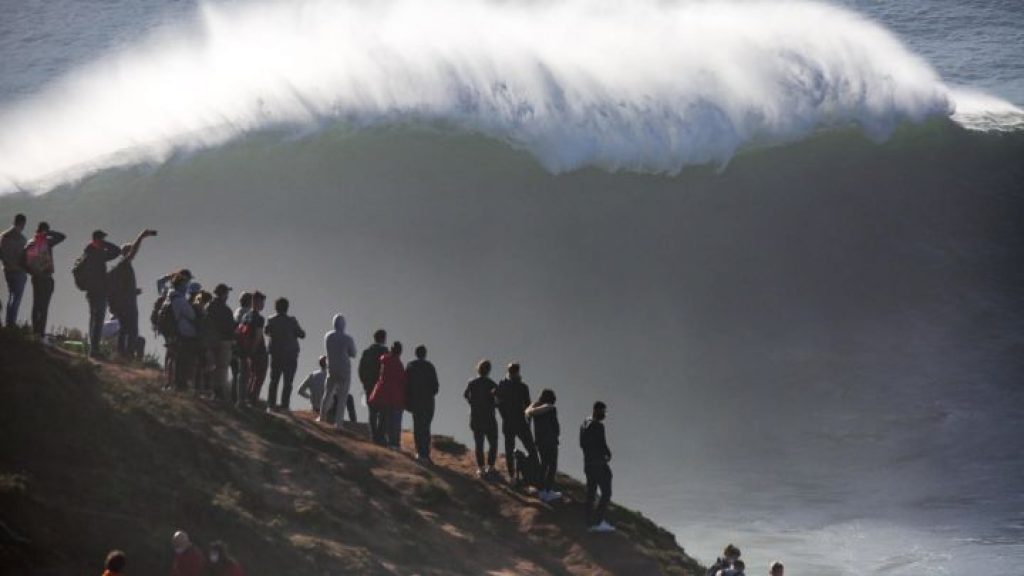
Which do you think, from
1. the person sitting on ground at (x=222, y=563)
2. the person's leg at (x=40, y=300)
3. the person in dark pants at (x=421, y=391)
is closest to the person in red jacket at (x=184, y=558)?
the person sitting on ground at (x=222, y=563)

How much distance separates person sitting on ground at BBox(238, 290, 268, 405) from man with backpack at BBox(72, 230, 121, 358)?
1402 millimetres

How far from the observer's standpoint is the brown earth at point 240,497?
35.8ft

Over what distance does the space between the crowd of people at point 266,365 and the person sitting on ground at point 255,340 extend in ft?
0.03

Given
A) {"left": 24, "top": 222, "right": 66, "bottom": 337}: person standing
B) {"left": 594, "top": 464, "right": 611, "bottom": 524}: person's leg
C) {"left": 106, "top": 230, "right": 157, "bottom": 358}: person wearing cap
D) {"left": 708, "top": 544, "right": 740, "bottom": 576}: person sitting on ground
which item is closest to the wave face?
{"left": 106, "top": 230, "right": 157, "bottom": 358}: person wearing cap

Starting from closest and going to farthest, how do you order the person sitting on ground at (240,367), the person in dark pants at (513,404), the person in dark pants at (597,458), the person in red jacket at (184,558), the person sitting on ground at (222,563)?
the person in red jacket at (184,558) < the person sitting on ground at (222,563) < the person in dark pants at (597,458) < the person sitting on ground at (240,367) < the person in dark pants at (513,404)

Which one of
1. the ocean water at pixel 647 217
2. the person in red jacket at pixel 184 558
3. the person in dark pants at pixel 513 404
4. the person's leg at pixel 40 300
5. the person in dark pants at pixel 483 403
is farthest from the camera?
the ocean water at pixel 647 217

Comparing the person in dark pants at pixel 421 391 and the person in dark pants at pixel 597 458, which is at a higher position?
the person in dark pants at pixel 421 391

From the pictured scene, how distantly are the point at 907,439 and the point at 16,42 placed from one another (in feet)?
121

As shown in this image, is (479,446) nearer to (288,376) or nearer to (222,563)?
(288,376)

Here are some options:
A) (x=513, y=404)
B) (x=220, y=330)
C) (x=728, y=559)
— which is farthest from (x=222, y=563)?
(x=513, y=404)

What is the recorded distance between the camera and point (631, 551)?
47.4 feet

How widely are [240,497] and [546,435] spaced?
350 centimetres

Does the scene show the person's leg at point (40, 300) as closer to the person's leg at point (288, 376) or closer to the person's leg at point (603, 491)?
the person's leg at point (288, 376)

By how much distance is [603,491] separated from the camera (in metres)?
14.5
